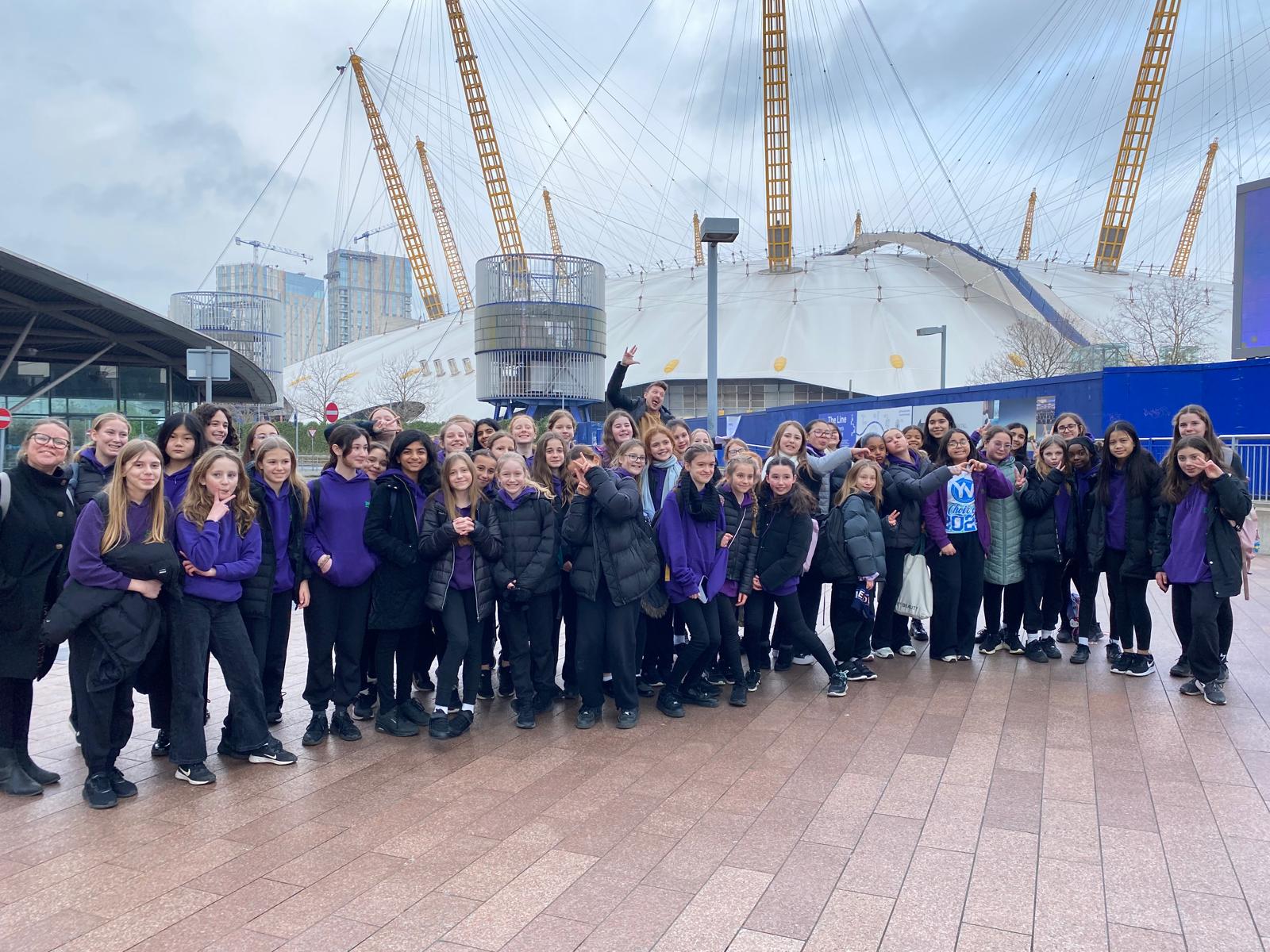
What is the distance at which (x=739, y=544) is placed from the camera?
6039mm

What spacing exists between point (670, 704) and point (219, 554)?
288 centimetres

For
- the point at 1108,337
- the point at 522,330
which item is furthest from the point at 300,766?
the point at 1108,337

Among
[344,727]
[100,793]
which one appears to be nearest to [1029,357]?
[344,727]

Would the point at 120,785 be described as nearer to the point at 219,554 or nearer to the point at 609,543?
the point at 219,554

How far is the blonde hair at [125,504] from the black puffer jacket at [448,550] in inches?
55.4

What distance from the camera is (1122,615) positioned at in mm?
6812

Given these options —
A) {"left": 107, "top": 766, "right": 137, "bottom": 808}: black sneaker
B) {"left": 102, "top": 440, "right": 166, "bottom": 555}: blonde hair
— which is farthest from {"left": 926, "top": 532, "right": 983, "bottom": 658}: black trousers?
{"left": 107, "top": 766, "right": 137, "bottom": 808}: black sneaker

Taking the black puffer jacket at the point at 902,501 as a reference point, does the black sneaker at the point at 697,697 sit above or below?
below

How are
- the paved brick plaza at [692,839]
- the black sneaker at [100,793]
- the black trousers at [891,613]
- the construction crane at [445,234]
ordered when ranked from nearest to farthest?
the paved brick plaza at [692,839] → the black sneaker at [100,793] → the black trousers at [891,613] → the construction crane at [445,234]

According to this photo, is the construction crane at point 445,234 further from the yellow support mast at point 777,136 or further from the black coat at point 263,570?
the black coat at point 263,570

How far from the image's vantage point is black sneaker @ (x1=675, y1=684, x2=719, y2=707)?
6.01 m

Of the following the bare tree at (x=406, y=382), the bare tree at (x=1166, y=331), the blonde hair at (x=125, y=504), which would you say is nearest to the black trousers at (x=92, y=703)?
the blonde hair at (x=125, y=504)

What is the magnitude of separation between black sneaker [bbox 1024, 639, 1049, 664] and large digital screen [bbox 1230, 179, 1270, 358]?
1420 centimetres

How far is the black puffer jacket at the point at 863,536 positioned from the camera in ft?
21.4
